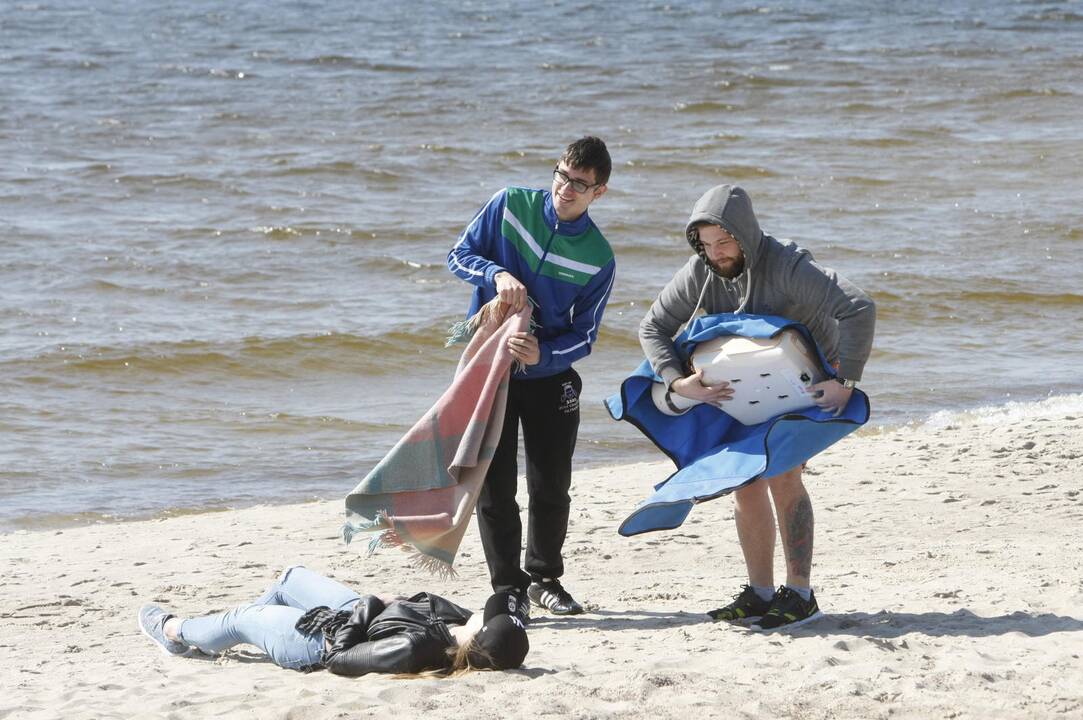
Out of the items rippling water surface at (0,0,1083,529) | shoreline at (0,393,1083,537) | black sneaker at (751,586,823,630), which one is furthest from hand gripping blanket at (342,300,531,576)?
rippling water surface at (0,0,1083,529)

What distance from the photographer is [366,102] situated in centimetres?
2414

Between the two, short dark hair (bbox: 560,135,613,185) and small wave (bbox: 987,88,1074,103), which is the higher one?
small wave (bbox: 987,88,1074,103)

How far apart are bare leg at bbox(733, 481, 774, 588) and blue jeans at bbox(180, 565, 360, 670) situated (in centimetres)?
139

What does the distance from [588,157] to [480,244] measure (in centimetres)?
52

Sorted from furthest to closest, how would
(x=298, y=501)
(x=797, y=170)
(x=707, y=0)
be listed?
(x=707, y=0) → (x=797, y=170) → (x=298, y=501)

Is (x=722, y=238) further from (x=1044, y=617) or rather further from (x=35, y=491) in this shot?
(x=35, y=491)

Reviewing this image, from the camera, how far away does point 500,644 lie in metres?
4.58

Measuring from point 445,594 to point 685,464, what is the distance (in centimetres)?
158

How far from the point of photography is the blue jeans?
4.83 m

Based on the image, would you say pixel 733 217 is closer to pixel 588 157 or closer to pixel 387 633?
pixel 588 157

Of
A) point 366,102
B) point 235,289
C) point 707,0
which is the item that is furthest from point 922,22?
point 235,289

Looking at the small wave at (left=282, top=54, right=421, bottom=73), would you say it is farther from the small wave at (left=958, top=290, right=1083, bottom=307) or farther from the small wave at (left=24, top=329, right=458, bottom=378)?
the small wave at (left=24, top=329, right=458, bottom=378)

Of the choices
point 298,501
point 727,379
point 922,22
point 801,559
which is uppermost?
point 922,22

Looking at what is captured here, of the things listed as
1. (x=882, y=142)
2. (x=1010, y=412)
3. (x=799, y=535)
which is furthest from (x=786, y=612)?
(x=882, y=142)
